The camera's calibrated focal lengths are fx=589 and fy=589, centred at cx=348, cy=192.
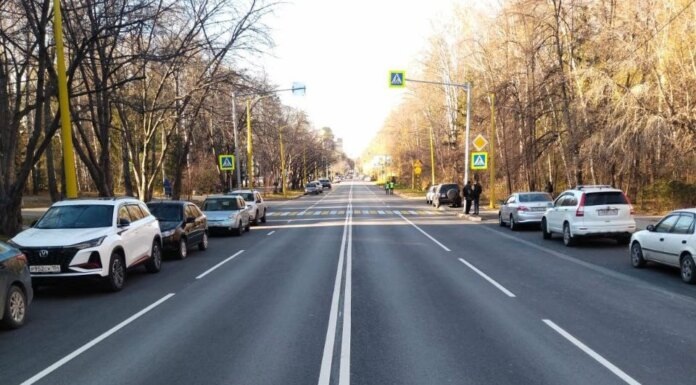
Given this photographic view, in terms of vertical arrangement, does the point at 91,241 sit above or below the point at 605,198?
below

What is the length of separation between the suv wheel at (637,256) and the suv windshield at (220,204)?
49.3ft

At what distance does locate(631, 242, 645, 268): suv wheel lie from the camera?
1273 cm

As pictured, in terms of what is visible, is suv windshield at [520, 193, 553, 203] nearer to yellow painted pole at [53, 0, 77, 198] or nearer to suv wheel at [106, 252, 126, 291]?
yellow painted pole at [53, 0, 77, 198]

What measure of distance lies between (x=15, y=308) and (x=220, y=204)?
15541 millimetres

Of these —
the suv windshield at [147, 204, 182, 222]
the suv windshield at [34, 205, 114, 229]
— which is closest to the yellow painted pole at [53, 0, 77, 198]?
the suv windshield at [147, 204, 182, 222]

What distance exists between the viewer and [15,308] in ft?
26.8

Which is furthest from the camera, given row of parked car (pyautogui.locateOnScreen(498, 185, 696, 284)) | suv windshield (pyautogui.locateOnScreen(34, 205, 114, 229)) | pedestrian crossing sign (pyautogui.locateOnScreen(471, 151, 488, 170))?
pedestrian crossing sign (pyautogui.locateOnScreen(471, 151, 488, 170))

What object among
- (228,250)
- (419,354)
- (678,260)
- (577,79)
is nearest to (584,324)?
(419,354)

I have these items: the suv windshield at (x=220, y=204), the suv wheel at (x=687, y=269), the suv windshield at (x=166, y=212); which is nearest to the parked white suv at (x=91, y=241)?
the suv windshield at (x=166, y=212)

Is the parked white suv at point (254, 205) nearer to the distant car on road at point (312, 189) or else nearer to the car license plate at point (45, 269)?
the car license plate at point (45, 269)

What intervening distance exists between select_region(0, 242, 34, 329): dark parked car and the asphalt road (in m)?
0.22

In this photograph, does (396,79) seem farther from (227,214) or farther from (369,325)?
(369,325)

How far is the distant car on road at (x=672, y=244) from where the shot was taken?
427 inches

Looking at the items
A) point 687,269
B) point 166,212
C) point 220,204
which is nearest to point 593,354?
point 687,269
